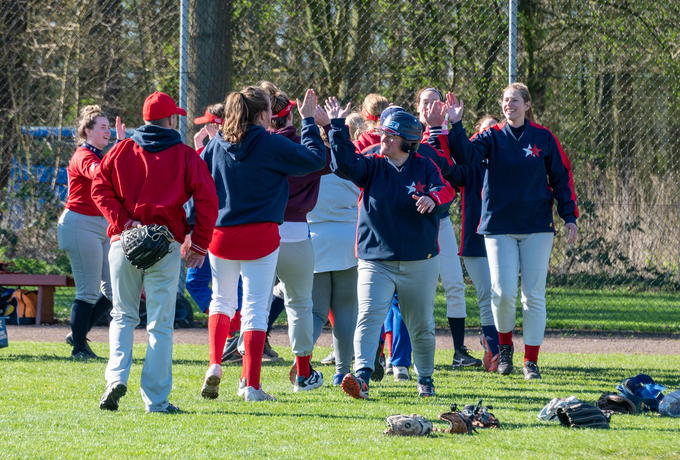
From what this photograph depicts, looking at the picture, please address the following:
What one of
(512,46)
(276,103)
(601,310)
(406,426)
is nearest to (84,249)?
(276,103)

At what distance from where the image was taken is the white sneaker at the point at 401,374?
545 centimetres

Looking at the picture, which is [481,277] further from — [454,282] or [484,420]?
[484,420]

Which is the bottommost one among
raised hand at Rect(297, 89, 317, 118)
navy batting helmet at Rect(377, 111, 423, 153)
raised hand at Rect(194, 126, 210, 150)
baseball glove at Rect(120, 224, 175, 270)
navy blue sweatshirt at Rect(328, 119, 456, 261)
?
baseball glove at Rect(120, 224, 175, 270)

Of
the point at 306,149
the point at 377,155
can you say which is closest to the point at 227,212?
the point at 306,149

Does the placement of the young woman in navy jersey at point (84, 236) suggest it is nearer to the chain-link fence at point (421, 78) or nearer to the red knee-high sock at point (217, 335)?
the red knee-high sock at point (217, 335)

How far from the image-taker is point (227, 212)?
175 inches

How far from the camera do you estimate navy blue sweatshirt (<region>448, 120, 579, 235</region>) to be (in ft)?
18.2

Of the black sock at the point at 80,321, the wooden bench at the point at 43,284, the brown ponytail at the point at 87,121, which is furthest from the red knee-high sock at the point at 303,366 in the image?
the wooden bench at the point at 43,284

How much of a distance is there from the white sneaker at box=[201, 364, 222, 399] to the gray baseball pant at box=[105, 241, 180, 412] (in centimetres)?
29

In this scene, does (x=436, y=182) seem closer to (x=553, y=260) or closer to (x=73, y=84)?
(x=553, y=260)

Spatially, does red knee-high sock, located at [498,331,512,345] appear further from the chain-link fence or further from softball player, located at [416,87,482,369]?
the chain-link fence

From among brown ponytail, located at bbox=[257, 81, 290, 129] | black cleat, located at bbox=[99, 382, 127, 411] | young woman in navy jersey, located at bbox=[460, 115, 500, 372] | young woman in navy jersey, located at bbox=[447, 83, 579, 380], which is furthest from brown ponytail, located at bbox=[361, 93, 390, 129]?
black cleat, located at bbox=[99, 382, 127, 411]

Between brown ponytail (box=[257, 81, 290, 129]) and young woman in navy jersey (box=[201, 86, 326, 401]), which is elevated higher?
brown ponytail (box=[257, 81, 290, 129])

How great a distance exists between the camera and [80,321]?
19.9 feet
